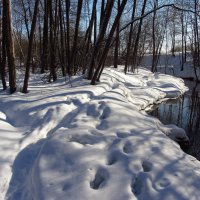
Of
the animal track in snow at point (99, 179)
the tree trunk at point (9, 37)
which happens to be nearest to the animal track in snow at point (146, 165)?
the animal track in snow at point (99, 179)

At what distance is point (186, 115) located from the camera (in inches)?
471

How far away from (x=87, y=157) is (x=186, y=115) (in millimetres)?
7986

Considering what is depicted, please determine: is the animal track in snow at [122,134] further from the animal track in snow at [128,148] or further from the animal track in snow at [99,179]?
the animal track in snow at [99,179]

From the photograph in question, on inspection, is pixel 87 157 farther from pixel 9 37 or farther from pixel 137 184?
pixel 9 37

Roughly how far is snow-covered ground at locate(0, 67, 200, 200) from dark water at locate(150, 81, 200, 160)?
95cm

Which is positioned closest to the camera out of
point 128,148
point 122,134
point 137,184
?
point 137,184

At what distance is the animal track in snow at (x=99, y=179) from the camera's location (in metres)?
4.15

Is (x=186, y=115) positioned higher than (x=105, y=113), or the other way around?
(x=105, y=113)

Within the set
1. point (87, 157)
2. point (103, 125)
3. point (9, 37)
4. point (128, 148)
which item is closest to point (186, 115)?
point (103, 125)

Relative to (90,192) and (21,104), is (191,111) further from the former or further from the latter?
(90,192)

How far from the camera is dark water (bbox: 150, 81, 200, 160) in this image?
27.6ft

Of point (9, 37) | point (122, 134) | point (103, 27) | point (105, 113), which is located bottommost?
point (122, 134)

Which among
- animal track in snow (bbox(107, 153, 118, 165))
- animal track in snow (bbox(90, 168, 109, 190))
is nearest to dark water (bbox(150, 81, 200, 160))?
animal track in snow (bbox(107, 153, 118, 165))

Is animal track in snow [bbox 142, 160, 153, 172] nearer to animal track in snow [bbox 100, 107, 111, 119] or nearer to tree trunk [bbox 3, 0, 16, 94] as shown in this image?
animal track in snow [bbox 100, 107, 111, 119]
